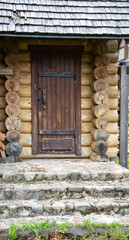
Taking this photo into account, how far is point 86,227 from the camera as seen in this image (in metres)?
3.68

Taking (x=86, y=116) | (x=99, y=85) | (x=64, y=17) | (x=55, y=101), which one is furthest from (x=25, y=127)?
(x=64, y=17)

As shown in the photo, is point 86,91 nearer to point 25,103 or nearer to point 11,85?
point 25,103

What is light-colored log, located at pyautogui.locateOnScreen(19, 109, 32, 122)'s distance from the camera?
6.38 m

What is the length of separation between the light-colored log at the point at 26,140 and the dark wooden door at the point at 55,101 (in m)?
0.10

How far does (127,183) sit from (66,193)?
1.19m

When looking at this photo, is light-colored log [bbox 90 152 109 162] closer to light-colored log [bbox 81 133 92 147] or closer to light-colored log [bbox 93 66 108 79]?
light-colored log [bbox 81 133 92 147]

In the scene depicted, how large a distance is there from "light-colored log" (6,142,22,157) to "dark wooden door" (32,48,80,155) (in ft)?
1.59

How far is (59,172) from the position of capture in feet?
16.6

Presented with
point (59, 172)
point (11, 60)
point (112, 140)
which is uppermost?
point (11, 60)

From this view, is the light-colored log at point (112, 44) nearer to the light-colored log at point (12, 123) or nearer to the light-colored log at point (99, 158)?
the light-colored log at point (99, 158)

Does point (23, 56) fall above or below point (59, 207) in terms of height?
above

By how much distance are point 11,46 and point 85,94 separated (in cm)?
203

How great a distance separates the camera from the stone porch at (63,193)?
4.28 meters

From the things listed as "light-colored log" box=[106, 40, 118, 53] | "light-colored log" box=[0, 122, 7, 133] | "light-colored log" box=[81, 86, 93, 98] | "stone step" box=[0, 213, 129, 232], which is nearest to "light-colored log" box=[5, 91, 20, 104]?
"light-colored log" box=[0, 122, 7, 133]
